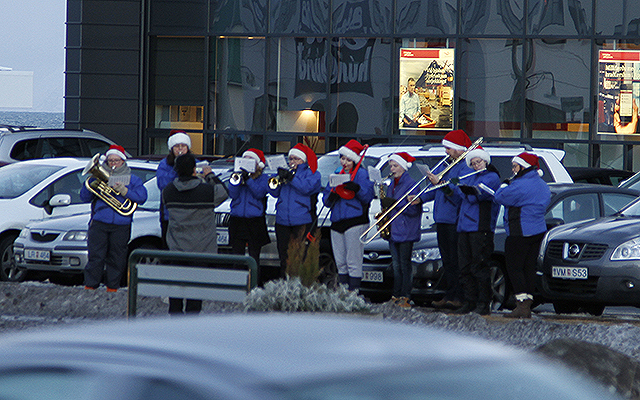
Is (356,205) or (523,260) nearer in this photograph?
(523,260)

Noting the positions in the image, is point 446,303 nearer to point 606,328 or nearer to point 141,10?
point 606,328

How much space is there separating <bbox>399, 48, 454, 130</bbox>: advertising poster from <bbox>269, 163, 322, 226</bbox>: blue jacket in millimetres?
11801

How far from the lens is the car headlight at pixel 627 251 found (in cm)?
954

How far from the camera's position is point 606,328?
7.98m

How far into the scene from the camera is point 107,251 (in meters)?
10.7

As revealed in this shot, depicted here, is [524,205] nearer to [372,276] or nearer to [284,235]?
[372,276]

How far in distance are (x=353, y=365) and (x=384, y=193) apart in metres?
8.57

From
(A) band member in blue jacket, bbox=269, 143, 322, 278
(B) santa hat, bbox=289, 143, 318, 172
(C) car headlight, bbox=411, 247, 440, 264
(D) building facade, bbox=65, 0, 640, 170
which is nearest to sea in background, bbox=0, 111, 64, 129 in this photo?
(D) building facade, bbox=65, 0, 640, 170

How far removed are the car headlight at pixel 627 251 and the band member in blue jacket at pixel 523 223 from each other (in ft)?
2.76

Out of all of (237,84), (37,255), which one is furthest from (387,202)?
(237,84)

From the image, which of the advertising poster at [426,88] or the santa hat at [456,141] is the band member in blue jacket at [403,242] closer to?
the santa hat at [456,141]

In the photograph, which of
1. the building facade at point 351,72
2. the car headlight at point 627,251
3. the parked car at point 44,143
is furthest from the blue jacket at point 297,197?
the building facade at point 351,72

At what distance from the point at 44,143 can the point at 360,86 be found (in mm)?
8413

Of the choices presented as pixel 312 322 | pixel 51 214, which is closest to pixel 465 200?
pixel 51 214
